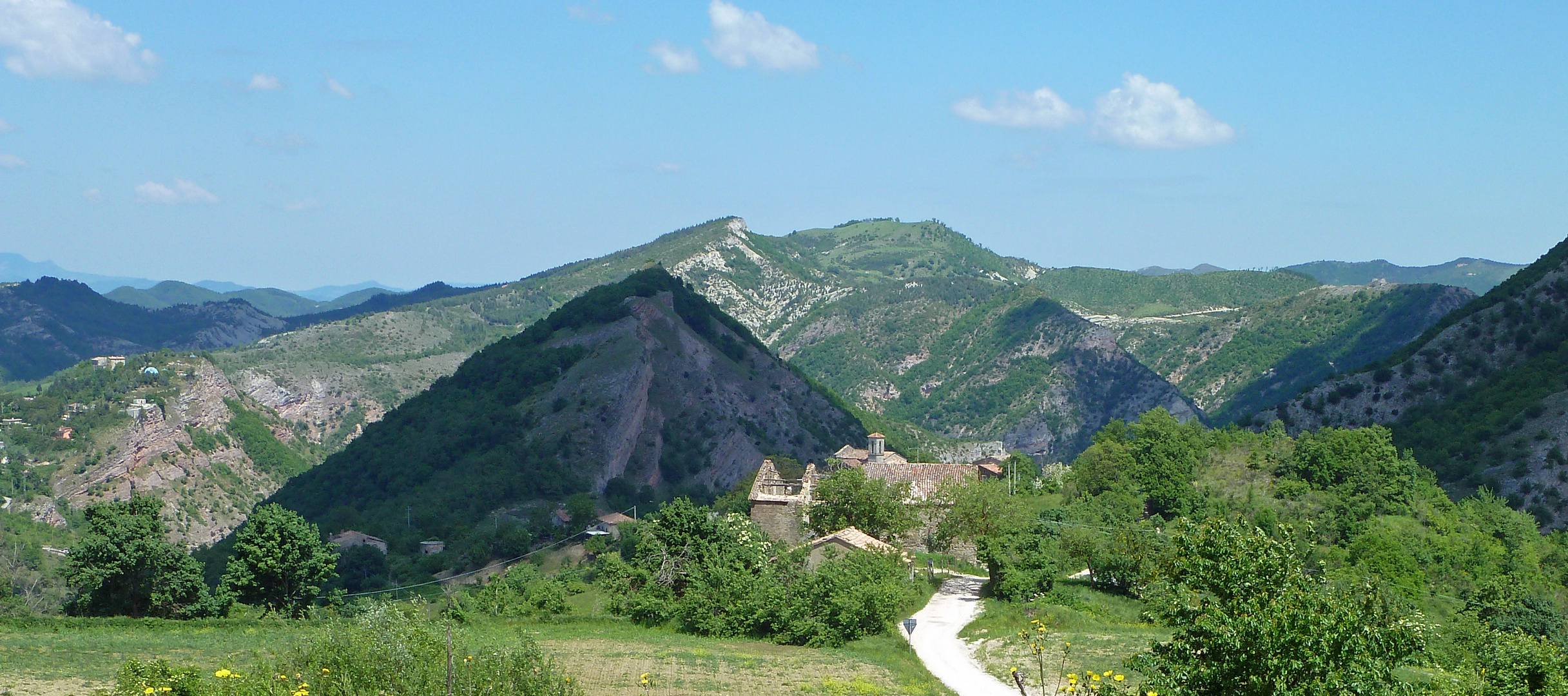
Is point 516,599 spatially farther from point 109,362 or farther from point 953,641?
point 109,362

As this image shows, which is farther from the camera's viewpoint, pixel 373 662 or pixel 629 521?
pixel 629 521

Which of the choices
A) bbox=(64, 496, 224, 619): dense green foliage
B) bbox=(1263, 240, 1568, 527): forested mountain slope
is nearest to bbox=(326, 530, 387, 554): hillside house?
bbox=(64, 496, 224, 619): dense green foliage

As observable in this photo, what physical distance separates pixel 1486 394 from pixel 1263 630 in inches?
3487

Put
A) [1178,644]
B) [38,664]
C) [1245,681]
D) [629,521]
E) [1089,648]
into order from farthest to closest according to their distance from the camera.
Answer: [629,521]
[1089,648]
[38,664]
[1178,644]
[1245,681]

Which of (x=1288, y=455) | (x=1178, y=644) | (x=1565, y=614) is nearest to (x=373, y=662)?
(x=1178, y=644)

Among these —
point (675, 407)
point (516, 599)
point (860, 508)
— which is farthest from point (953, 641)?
point (675, 407)

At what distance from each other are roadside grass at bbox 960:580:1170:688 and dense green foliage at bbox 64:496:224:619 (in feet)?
103

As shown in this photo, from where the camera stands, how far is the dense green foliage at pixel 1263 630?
20281 millimetres

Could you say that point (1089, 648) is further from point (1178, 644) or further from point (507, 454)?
point (507, 454)

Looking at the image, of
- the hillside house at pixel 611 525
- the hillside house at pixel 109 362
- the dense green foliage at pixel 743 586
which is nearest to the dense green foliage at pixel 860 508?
the dense green foliage at pixel 743 586

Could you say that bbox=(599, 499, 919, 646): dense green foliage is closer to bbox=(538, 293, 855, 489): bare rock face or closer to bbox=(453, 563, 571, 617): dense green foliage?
bbox=(453, 563, 571, 617): dense green foliage

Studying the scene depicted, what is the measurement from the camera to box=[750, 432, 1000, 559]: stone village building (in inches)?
2938

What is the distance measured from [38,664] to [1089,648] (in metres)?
33.8

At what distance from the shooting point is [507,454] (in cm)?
10731
